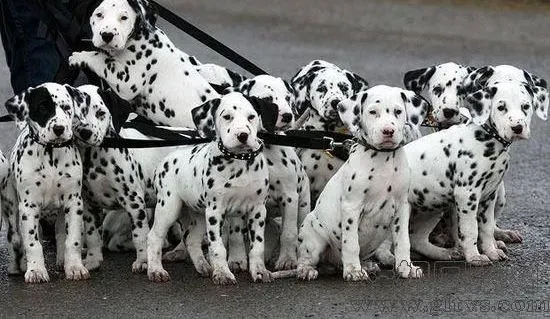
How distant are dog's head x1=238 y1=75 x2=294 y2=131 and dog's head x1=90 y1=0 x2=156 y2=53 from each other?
3.60 feet

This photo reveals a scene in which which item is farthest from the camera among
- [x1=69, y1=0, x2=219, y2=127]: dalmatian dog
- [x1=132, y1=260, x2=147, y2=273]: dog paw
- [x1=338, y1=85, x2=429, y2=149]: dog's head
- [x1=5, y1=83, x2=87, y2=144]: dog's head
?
[x1=69, y1=0, x2=219, y2=127]: dalmatian dog

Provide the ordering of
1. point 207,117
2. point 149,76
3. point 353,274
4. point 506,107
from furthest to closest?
point 149,76 < point 506,107 < point 207,117 < point 353,274

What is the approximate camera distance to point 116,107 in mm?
11367

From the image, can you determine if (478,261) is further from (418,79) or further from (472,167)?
(418,79)

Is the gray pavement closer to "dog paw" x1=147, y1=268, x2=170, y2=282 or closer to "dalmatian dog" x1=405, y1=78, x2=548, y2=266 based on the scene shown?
"dog paw" x1=147, y1=268, x2=170, y2=282

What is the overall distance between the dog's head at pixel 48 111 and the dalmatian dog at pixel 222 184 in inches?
34.8

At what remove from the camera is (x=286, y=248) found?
11.2 meters

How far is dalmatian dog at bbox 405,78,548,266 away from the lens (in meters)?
11.0

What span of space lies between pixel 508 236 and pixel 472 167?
3.79 feet

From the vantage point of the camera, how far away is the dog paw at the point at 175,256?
37.8 ft

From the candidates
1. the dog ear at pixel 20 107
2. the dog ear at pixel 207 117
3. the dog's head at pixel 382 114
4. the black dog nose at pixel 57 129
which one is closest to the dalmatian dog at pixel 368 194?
the dog's head at pixel 382 114

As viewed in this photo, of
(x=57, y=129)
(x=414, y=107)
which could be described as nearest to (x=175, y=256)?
(x=57, y=129)

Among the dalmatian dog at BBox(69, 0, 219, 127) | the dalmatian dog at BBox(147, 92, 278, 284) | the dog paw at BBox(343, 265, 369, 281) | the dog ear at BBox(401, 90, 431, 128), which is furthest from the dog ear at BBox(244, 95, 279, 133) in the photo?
the dalmatian dog at BBox(69, 0, 219, 127)

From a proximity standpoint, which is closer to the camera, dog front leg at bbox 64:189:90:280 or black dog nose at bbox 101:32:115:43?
dog front leg at bbox 64:189:90:280
